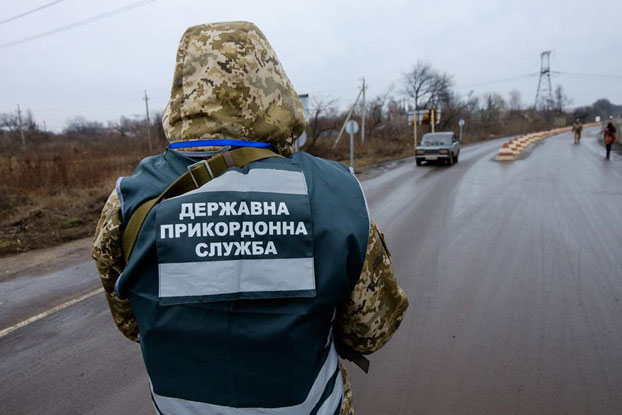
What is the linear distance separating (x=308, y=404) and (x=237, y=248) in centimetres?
52

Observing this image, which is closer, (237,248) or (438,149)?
(237,248)

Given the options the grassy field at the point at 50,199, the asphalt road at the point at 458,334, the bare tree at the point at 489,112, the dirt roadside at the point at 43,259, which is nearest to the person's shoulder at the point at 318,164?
the asphalt road at the point at 458,334

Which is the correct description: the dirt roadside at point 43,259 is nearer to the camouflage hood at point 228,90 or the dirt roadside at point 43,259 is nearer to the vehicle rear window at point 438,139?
the camouflage hood at point 228,90

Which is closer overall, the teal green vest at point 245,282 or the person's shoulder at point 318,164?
the teal green vest at point 245,282

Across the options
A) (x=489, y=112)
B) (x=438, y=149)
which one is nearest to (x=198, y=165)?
(x=438, y=149)

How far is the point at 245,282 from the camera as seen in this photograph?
108 centimetres

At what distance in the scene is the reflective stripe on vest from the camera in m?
1.15

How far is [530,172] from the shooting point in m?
14.8

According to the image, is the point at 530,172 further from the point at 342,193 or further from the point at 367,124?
the point at 367,124

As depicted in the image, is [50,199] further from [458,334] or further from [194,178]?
[194,178]

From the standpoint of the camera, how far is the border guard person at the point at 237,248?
1089 millimetres

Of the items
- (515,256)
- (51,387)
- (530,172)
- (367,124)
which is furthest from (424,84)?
(51,387)

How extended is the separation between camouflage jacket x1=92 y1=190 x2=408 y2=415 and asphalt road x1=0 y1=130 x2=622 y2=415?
153cm

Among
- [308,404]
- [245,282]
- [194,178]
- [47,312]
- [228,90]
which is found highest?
[228,90]
